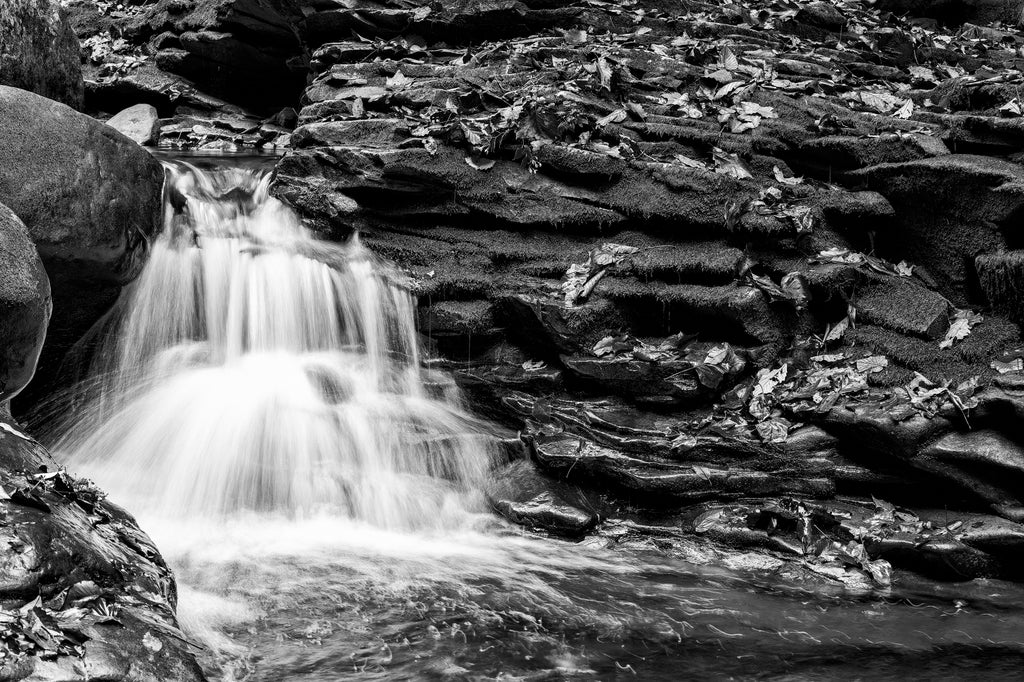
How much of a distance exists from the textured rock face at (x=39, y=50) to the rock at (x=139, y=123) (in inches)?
142

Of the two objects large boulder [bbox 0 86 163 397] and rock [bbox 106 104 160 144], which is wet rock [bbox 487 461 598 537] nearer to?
Answer: large boulder [bbox 0 86 163 397]

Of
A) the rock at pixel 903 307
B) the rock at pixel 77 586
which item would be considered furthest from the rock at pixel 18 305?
the rock at pixel 903 307

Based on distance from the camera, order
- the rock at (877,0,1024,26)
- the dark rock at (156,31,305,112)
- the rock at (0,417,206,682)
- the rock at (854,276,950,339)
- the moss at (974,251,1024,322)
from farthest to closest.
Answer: the dark rock at (156,31,305,112), the rock at (877,0,1024,26), the rock at (854,276,950,339), the moss at (974,251,1024,322), the rock at (0,417,206,682)

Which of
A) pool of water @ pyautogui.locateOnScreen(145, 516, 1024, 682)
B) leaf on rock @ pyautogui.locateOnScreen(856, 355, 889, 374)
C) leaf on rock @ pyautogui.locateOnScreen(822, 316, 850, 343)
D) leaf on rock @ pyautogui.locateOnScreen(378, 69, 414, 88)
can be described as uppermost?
leaf on rock @ pyautogui.locateOnScreen(378, 69, 414, 88)

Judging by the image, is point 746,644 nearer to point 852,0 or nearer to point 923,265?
point 923,265

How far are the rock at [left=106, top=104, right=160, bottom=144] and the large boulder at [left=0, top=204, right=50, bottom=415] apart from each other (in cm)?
884

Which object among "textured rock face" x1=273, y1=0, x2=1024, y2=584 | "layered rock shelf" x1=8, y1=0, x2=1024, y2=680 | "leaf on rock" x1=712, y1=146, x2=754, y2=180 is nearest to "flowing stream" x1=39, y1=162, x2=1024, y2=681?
"layered rock shelf" x1=8, y1=0, x2=1024, y2=680

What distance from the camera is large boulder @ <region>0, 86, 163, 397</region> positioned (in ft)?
21.4

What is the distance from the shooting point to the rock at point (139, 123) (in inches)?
513

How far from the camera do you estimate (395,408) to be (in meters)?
7.15

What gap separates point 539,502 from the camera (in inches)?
249

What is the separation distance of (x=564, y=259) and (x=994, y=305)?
3448 mm

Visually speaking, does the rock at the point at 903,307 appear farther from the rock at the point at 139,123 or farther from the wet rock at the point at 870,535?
the rock at the point at 139,123

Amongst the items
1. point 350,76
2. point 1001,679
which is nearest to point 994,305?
point 1001,679
